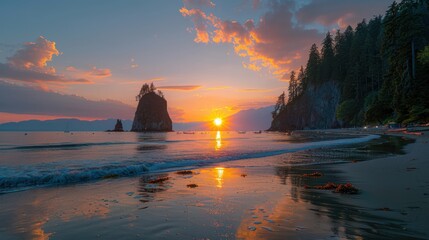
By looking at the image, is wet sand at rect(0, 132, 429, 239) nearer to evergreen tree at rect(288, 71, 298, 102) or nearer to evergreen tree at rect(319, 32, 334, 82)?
evergreen tree at rect(319, 32, 334, 82)

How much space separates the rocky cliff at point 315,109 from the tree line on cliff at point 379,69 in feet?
9.64

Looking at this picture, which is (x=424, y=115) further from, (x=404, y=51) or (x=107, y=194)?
(x=107, y=194)

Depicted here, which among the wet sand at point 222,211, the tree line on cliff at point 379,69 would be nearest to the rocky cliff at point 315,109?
the tree line on cliff at point 379,69

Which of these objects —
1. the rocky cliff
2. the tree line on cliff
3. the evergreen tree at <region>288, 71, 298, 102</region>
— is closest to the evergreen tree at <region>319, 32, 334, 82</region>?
the tree line on cliff

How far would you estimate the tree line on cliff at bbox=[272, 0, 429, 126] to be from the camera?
1542 inches

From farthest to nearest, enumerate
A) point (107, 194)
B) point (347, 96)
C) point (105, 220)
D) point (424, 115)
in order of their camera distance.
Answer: point (347, 96)
point (424, 115)
point (107, 194)
point (105, 220)

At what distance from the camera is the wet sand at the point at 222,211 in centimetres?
477

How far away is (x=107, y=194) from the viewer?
855 cm

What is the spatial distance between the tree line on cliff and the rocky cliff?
2.94m

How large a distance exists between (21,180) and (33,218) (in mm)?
6230

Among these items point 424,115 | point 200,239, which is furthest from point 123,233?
point 424,115

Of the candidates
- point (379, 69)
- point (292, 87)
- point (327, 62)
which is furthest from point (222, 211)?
point (292, 87)

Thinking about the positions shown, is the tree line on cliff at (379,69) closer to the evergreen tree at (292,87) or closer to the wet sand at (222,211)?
the evergreen tree at (292,87)

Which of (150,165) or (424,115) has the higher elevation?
(424,115)
